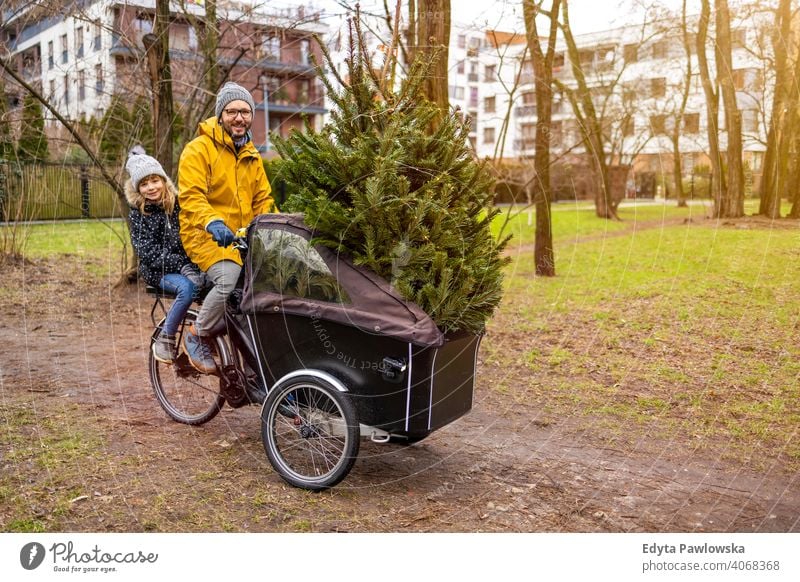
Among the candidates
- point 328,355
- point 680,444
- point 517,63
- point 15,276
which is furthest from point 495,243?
point 15,276

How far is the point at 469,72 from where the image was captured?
750cm

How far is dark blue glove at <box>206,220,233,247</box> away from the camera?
3.81 meters

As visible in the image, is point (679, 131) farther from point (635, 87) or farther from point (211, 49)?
point (211, 49)

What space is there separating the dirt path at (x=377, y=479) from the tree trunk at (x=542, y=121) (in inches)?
155

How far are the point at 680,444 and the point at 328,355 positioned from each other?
7.24ft

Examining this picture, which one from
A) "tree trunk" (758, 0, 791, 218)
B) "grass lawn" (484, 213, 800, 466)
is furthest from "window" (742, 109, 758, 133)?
"grass lawn" (484, 213, 800, 466)

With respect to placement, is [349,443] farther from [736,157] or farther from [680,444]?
[736,157]

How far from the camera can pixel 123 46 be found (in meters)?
8.69

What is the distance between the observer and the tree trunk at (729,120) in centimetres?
514

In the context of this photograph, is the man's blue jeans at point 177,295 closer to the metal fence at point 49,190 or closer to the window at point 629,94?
the metal fence at point 49,190

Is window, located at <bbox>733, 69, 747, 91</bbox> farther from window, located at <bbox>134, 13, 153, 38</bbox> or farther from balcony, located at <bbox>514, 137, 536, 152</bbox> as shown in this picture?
window, located at <bbox>134, 13, 153, 38</bbox>

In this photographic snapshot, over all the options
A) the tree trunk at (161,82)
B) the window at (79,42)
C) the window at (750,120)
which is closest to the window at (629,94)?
the window at (750,120)

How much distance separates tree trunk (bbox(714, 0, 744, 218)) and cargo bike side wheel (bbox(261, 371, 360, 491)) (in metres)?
3.09

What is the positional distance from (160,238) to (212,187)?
49 centimetres
